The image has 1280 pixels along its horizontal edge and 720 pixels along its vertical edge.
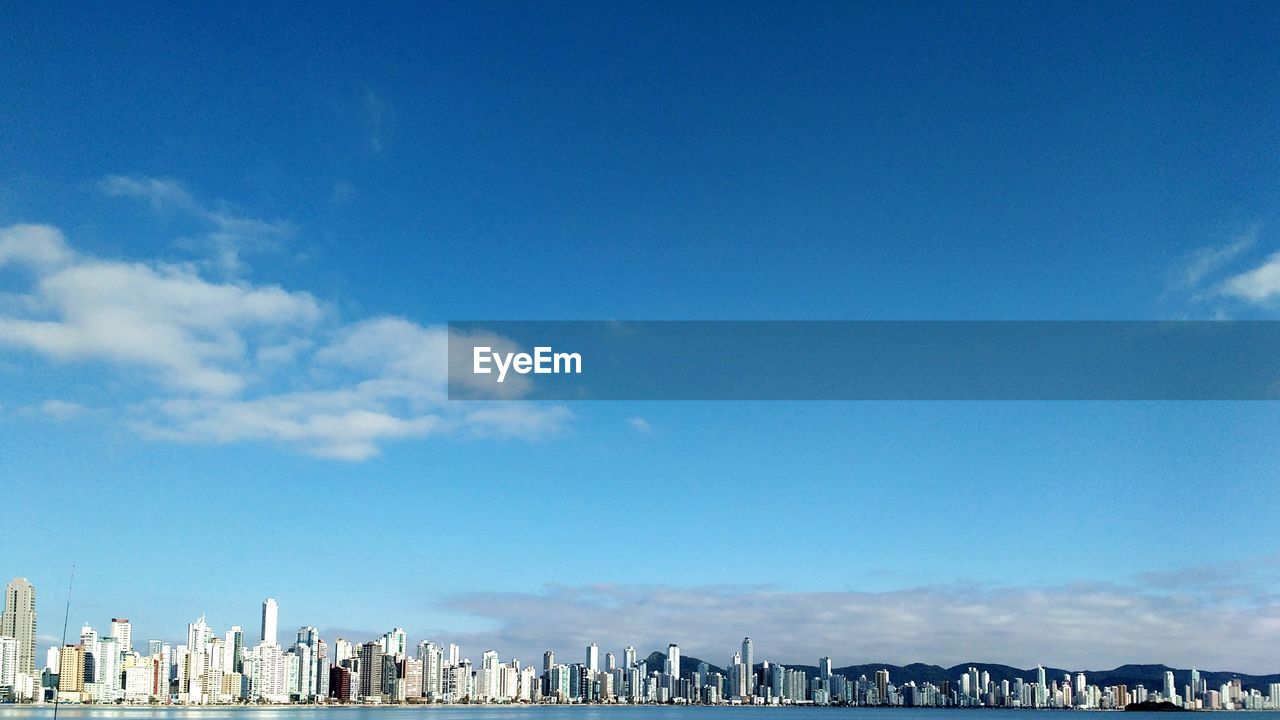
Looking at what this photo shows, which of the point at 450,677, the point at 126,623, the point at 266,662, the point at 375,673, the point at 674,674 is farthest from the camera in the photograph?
the point at 674,674

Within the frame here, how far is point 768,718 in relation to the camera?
106 metres

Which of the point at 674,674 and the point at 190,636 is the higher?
the point at 190,636

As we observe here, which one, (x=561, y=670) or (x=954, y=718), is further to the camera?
(x=561, y=670)

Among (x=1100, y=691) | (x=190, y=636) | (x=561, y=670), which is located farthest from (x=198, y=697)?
(x=1100, y=691)

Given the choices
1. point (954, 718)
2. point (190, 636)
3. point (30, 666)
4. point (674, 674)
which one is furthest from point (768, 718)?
point (30, 666)

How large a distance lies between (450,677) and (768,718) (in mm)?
41714

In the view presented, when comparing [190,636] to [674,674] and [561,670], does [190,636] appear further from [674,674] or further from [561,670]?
[674,674]

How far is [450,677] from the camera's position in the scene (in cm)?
12588

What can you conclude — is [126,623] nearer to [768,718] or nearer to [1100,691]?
[768,718]

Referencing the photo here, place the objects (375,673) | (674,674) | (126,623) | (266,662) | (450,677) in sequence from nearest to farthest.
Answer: (126,623) < (266,662) < (375,673) < (450,677) < (674,674)

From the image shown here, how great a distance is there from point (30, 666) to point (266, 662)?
22000 millimetres

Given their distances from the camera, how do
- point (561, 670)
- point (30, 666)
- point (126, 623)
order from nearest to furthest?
point (30, 666), point (126, 623), point (561, 670)

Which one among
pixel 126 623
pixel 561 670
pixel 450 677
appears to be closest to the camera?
pixel 126 623

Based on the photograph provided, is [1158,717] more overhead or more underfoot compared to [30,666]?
more underfoot
